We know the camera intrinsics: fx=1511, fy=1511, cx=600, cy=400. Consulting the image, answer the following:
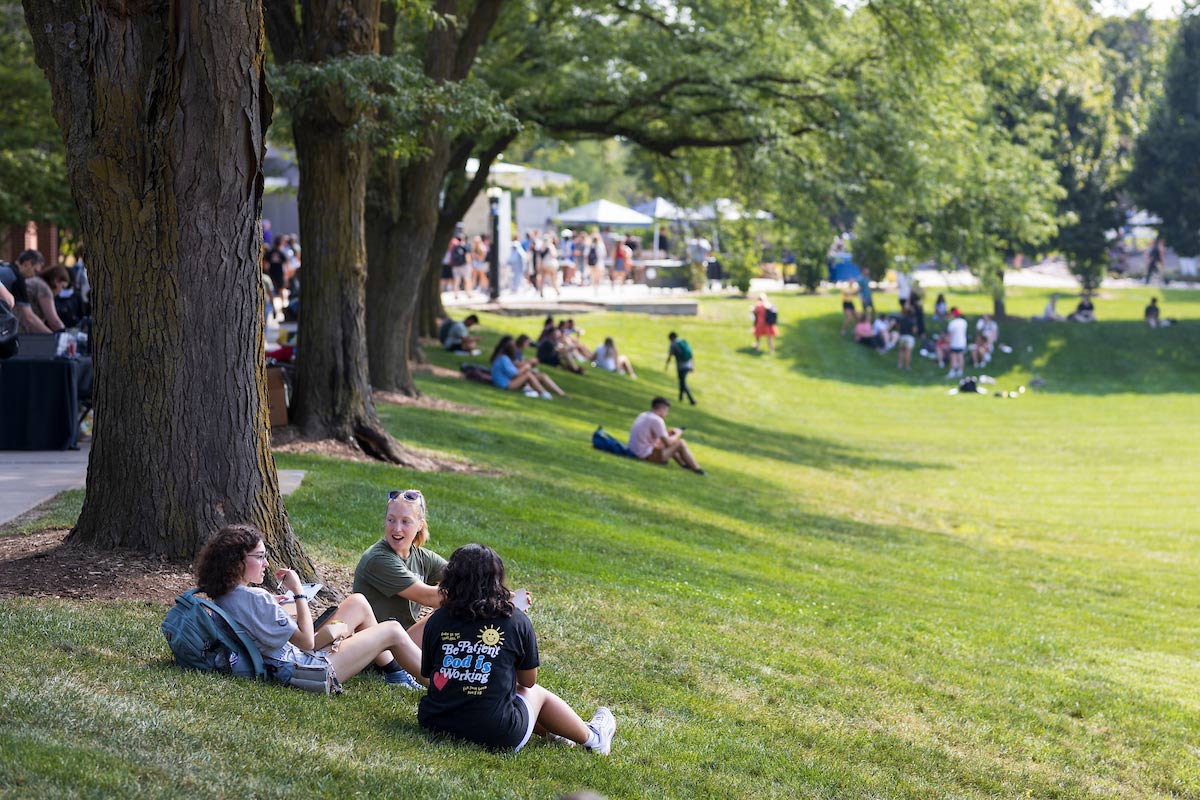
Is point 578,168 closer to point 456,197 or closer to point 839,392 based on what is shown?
point 839,392

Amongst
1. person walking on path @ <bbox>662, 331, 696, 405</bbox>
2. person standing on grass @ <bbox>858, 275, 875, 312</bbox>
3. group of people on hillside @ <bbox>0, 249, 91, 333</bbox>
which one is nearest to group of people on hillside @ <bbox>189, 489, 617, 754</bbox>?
group of people on hillside @ <bbox>0, 249, 91, 333</bbox>

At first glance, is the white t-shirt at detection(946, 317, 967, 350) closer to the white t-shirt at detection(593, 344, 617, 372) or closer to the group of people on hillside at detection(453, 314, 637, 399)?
the group of people on hillside at detection(453, 314, 637, 399)

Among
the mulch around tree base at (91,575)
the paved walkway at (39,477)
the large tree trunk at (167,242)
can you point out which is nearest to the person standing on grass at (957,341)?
the paved walkway at (39,477)

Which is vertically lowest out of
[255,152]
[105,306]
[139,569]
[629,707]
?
[629,707]

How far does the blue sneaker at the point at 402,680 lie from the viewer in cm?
775

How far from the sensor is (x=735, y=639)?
10.5m

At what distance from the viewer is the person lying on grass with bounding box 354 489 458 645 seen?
25.9 feet

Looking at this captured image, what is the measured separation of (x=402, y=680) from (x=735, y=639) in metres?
3.38

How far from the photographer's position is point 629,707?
8.39 meters

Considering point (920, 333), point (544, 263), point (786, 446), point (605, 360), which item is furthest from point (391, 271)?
point (920, 333)

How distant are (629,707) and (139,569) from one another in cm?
297

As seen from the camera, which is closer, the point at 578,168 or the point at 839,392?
the point at 839,392

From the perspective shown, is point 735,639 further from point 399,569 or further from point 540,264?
point 540,264

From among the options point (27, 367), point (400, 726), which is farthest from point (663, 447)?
point (400, 726)
